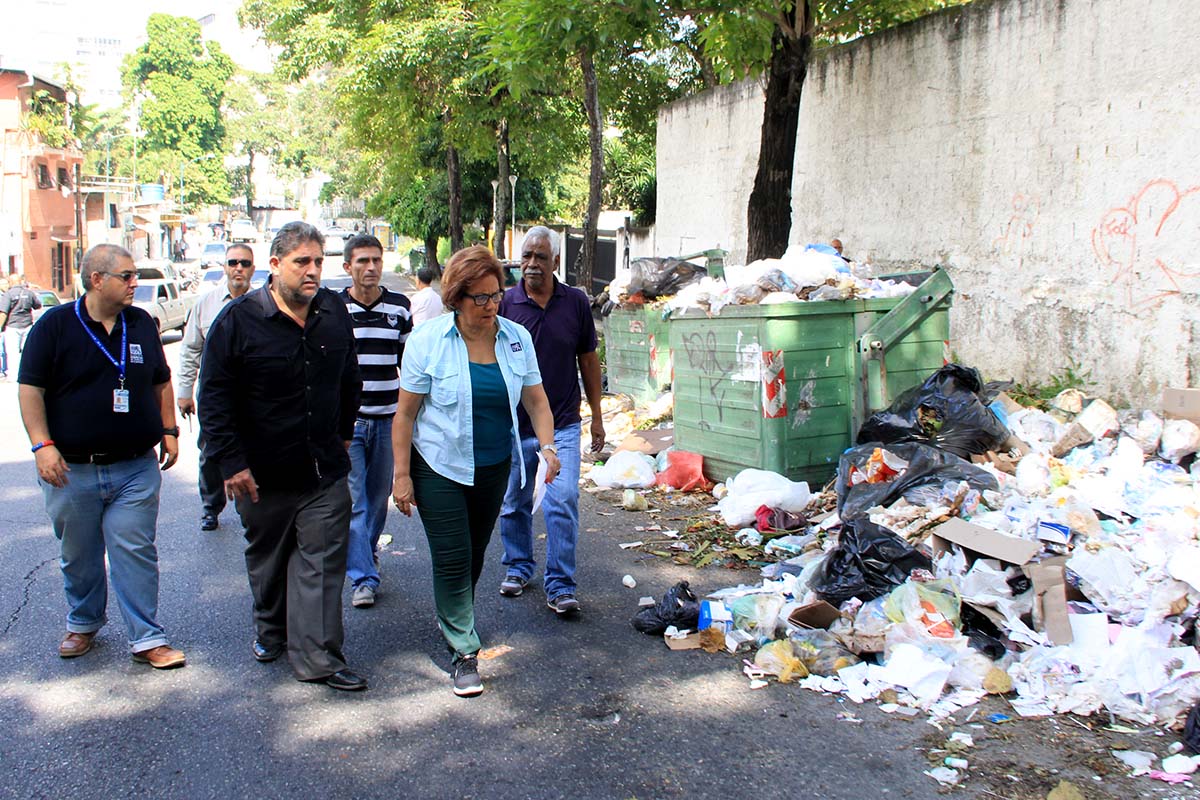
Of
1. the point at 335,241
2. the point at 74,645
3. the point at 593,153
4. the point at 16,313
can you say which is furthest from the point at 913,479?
the point at 335,241

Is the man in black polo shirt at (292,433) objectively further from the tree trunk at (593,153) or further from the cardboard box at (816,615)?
the tree trunk at (593,153)

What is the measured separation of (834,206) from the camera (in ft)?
40.5

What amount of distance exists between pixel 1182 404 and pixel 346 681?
5327 millimetres

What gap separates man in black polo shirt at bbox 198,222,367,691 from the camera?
4.10 m

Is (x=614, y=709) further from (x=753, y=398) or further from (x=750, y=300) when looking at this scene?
(x=750, y=300)

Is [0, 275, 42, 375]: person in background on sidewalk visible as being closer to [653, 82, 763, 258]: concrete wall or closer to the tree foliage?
[653, 82, 763, 258]: concrete wall

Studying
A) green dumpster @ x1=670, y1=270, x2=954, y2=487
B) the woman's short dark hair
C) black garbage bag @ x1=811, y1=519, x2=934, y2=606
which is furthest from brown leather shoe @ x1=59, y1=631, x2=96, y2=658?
green dumpster @ x1=670, y1=270, x2=954, y2=487

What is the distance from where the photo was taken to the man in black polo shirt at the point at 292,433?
410 cm

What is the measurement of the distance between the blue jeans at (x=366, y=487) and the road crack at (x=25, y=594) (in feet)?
5.23

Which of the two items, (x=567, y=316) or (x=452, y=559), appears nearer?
(x=452, y=559)

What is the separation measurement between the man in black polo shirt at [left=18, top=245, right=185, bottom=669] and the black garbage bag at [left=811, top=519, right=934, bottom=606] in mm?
2948

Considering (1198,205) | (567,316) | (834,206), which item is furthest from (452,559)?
(834,206)

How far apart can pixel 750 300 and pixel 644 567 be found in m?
2.36

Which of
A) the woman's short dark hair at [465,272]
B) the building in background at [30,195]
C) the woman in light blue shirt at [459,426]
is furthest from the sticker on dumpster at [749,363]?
the building in background at [30,195]
